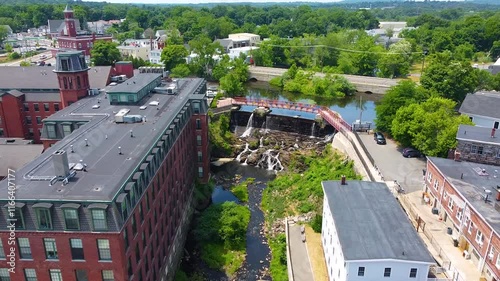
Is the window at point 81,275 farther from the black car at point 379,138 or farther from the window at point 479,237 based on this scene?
the black car at point 379,138

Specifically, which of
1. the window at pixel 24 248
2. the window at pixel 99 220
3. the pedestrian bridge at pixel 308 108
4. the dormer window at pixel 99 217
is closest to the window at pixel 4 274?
the window at pixel 24 248

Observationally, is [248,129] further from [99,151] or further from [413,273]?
[413,273]

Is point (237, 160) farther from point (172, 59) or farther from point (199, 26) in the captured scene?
point (199, 26)

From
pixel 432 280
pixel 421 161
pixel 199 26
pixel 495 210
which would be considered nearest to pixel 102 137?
pixel 432 280

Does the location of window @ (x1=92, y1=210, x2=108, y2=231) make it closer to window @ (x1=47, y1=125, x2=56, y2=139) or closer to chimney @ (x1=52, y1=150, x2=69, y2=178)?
chimney @ (x1=52, y1=150, x2=69, y2=178)

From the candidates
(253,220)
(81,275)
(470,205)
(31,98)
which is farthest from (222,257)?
(31,98)

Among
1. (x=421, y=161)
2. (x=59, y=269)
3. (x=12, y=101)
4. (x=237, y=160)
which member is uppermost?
(x=12, y=101)

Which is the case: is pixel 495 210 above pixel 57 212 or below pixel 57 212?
below
